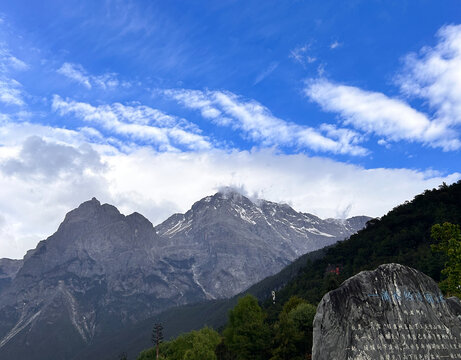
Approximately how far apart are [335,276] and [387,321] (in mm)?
73789

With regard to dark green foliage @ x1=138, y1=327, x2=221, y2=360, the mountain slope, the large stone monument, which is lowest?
dark green foliage @ x1=138, y1=327, x2=221, y2=360

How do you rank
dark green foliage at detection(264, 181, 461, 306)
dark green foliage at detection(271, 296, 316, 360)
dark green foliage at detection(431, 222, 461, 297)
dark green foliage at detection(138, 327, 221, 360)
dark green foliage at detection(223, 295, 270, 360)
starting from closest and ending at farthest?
1. dark green foliage at detection(431, 222, 461, 297)
2. dark green foliage at detection(271, 296, 316, 360)
3. dark green foliage at detection(223, 295, 270, 360)
4. dark green foliage at detection(138, 327, 221, 360)
5. dark green foliage at detection(264, 181, 461, 306)

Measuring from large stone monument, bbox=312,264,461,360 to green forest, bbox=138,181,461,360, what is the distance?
19.3 m

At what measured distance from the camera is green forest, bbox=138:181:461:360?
2467 inches

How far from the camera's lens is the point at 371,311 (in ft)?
90.5

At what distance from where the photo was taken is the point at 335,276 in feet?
323

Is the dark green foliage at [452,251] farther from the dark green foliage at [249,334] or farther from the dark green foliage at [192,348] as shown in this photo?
the dark green foliage at [192,348]

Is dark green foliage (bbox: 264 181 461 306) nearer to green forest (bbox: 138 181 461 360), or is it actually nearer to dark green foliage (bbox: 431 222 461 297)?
green forest (bbox: 138 181 461 360)

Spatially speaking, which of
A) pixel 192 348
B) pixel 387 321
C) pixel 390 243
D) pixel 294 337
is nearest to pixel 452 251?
pixel 387 321

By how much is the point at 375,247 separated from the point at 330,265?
781 inches

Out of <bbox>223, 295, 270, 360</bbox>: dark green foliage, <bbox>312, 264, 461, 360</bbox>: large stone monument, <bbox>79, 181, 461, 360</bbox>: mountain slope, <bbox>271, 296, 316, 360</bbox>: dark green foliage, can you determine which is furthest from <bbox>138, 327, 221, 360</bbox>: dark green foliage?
<bbox>312, 264, 461, 360</bbox>: large stone monument

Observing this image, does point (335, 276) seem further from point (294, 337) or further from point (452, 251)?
point (452, 251)

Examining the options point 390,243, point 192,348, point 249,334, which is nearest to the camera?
point 249,334

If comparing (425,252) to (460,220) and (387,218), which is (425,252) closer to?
(460,220)
